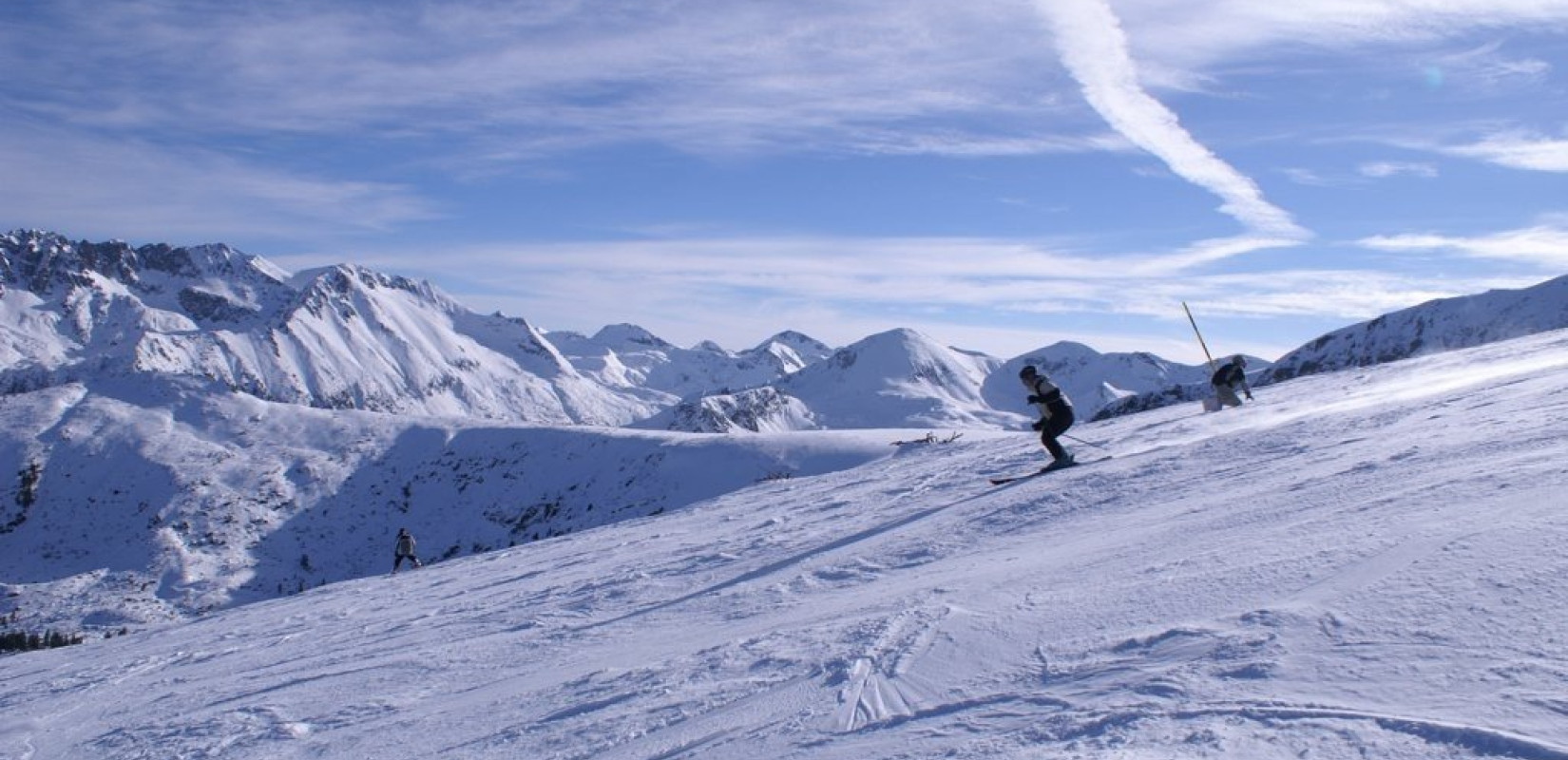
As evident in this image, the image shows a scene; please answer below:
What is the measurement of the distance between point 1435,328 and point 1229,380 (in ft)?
447

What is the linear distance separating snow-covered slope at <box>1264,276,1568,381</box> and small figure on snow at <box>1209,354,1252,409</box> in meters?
110

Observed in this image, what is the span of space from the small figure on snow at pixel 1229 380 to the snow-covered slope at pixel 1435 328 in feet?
360

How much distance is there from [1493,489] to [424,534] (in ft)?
376

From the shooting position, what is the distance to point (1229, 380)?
2197cm

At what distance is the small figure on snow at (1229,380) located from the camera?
70.5 feet

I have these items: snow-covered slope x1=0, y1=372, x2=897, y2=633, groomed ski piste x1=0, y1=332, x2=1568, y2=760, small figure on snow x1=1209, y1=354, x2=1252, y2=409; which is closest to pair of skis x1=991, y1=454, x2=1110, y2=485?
groomed ski piste x1=0, y1=332, x2=1568, y2=760

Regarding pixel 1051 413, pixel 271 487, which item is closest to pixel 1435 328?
pixel 1051 413

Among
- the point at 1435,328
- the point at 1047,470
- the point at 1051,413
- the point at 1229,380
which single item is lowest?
the point at 1047,470

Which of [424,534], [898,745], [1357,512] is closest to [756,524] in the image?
[1357,512]

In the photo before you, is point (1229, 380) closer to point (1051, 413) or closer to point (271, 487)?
point (1051, 413)

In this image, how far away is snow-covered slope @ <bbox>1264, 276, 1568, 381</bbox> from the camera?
123 m

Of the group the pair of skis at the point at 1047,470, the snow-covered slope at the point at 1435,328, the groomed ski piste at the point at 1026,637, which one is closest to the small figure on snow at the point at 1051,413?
the pair of skis at the point at 1047,470

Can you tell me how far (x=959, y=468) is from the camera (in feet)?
66.4

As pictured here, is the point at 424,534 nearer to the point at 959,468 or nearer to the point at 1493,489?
the point at 959,468
